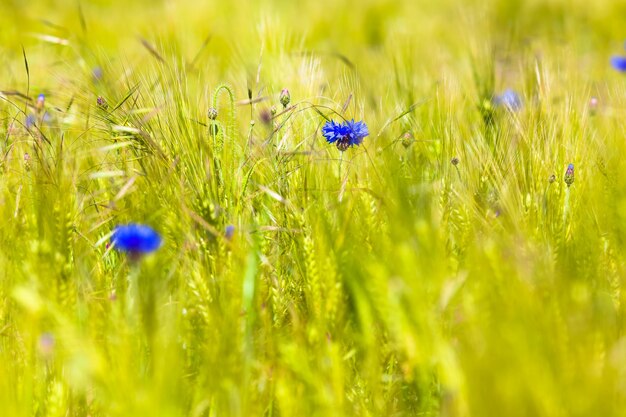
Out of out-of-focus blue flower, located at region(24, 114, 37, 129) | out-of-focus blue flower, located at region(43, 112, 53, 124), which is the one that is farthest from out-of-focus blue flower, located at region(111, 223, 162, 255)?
out-of-focus blue flower, located at region(43, 112, 53, 124)

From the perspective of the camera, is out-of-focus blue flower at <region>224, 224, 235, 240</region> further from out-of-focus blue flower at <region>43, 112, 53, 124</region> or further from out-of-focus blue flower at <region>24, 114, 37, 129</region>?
out-of-focus blue flower at <region>43, 112, 53, 124</region>

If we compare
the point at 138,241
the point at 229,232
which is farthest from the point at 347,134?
the point at 138,241

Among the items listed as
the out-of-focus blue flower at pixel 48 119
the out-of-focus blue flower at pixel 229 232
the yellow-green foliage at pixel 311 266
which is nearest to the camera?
the yellow-green foliage at pixel 311 266

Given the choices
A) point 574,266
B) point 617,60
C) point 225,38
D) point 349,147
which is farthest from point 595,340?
point 225,38

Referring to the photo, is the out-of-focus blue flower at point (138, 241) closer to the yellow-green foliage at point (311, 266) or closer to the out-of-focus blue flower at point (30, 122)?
the yellow-green foliage at point (311, 266)

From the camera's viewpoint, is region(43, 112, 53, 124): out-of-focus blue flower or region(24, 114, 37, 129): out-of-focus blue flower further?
region(43, 112, 53, 124): out-of-focus blue flower

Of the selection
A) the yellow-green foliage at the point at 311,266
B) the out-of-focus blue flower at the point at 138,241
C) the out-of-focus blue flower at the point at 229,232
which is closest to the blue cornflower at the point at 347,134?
the yellow-green foliage at the point at 311,266
